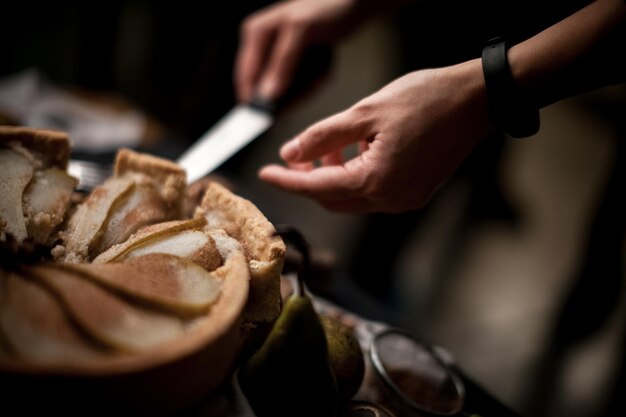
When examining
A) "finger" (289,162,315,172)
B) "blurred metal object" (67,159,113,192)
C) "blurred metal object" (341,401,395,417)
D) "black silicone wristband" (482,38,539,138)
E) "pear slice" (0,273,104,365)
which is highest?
"black silicone wristband" (482,38,539,138)

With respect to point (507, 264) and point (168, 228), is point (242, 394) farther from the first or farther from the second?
point (507, 264)

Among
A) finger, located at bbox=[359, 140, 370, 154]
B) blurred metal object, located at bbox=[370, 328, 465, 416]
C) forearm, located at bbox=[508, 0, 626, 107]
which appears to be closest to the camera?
forearm, located at bbox=[508, 0, 626, 107]

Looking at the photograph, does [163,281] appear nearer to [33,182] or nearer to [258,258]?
[258,258]

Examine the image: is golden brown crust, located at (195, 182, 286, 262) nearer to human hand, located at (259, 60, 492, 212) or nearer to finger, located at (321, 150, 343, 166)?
human hand, located at (259, 60, 492, 212)

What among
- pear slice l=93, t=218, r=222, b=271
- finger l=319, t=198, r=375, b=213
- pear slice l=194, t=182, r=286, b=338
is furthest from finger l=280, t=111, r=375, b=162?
pear slice l=93, t=218, r=222, b=271

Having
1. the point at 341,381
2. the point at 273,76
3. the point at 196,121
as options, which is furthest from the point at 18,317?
the point at 196,121

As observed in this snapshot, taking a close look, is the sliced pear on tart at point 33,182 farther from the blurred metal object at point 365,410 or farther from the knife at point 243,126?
the blurred metal object at point 365,410

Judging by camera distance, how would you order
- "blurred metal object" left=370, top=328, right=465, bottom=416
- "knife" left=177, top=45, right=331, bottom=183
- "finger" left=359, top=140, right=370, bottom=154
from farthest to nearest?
"knife" left=177, top=45, right=331, bottom=183, "finger" left=359, top=140, right=370, bottom=154, "blurred metal object" left=370, top=328, right=465, bottom=416
